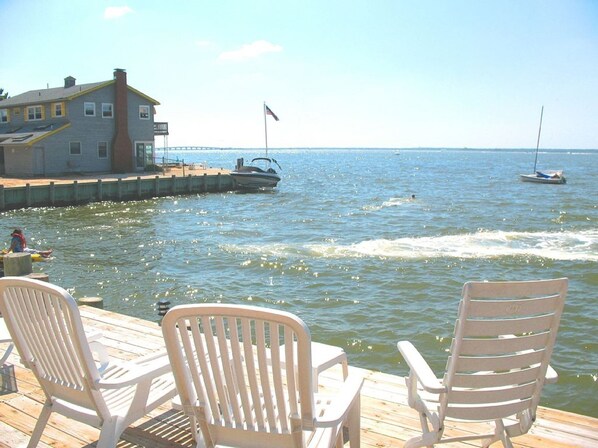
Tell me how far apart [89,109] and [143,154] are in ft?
15.7

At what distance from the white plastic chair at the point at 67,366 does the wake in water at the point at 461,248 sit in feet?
45.6

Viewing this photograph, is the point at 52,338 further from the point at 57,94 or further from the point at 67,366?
the point at 57,94

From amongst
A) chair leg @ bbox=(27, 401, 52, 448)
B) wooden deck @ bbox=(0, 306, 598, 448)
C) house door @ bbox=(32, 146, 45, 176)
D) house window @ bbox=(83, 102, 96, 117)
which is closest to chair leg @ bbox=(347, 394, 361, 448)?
wooden deck @ bbox=(0, 306, 598, 448)

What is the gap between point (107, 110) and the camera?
124ft

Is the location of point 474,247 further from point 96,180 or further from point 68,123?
point 68,123

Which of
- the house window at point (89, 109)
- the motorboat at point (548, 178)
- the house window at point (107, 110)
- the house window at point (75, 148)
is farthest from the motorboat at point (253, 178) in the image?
the motorboat at point (548, 178)

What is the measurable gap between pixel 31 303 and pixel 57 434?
1108 mm

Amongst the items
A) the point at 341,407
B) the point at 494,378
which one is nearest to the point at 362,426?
the point at 494,378

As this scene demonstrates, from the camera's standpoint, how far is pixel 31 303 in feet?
9.33

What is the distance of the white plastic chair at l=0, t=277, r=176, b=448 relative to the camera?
9.03 feet

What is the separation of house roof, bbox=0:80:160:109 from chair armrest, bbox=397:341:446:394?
36.3 meters

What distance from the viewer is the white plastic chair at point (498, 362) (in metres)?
2.63

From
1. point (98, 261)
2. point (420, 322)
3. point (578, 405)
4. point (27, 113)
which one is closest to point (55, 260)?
point (98, 261)

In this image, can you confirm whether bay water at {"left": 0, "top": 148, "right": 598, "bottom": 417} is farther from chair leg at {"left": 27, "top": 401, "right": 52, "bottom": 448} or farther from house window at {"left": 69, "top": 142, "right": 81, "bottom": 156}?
house window at {"left": 69, "top": 142, "right": 81, "bottom": 156}
